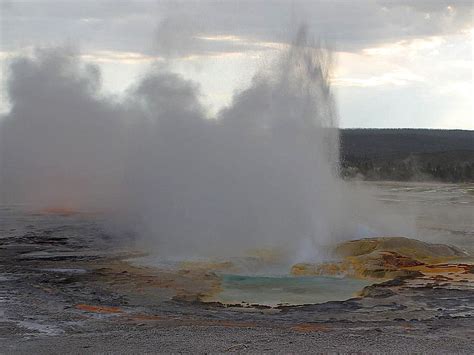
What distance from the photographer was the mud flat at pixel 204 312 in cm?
991

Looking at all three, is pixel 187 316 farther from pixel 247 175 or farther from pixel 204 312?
pixel 247 175

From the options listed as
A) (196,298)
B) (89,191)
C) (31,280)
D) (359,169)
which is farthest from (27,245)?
(359,169)

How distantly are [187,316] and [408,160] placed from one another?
6800 centimetres

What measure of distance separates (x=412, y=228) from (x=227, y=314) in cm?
1377

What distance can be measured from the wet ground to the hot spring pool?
1.42 ft

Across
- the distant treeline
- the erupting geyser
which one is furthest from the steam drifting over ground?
the distant treeline

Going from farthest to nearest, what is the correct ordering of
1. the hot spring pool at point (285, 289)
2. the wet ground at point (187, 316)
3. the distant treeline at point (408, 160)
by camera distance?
the distant treeline at point (408, 160)
the hot spring pool at point (285, 289)
the wet ground at point (187, 316)

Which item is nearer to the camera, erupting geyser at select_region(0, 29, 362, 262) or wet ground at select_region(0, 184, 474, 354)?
wet ground at select_region(0, 184, 474, 354)

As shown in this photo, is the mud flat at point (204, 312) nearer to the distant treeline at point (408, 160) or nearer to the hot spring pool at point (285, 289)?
the hot spring pool at point (285, 289)

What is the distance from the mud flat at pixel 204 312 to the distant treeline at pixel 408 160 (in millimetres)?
44871

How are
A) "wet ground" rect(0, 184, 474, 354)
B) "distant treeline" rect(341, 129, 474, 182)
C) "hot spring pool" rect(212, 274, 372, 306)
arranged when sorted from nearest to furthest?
"wet ground" rect(0, 184, 474, 354) < "hot spring pool" rect(212, 274, 372, 306) < "distant treeline" rect(341, 129, 474, 182)

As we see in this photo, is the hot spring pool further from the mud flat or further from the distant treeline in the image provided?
the distant treeline

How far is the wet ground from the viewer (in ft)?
32.4

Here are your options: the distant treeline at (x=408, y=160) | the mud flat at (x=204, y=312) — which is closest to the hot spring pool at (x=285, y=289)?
the mud flat at (x=204, y=312)
